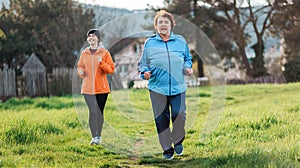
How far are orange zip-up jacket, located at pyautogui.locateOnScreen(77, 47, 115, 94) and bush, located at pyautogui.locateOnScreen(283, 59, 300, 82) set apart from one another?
24994mm

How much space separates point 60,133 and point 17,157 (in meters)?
2.51

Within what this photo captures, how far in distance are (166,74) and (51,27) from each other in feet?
71.3

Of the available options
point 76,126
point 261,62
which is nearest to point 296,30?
point 261,62

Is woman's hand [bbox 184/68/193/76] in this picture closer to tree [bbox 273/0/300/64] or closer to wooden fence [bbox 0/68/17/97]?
wooden fence [bbox 0/68/17/97]

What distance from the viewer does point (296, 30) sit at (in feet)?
84.7

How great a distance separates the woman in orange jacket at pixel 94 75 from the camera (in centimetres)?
740

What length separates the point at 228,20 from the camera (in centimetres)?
3419

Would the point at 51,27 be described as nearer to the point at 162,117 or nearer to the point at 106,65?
the point at 106,65

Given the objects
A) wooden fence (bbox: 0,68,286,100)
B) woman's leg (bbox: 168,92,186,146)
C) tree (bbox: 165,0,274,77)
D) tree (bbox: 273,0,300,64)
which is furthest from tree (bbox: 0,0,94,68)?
woman's leg (bbox: 168,92,186,146)

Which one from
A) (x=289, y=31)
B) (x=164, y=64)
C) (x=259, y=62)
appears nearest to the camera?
(x=164, y=64)

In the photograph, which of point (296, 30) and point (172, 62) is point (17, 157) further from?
point (296, 30)

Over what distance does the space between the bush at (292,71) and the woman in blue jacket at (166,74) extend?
25.6 meters

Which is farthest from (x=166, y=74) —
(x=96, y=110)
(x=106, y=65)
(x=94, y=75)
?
(x=96, y=110)

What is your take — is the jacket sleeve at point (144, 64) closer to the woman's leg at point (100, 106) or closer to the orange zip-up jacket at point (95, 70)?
the orange zip-up jacket at point (95, 70)
